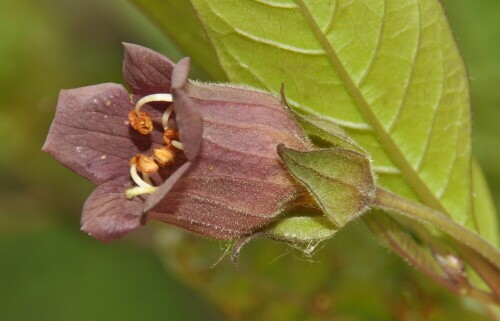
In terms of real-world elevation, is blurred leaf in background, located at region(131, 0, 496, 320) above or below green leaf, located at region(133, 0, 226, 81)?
below

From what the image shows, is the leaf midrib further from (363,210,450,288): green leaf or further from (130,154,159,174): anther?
(130,154,159,174): anther

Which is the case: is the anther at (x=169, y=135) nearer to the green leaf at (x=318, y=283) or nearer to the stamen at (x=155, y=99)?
the stamen at (x=155, y=99)

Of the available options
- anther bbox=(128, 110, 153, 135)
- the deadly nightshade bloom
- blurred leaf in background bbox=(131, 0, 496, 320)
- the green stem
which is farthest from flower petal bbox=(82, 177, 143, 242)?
blurred leaf in background bbox=(131, 0, 496, 320)

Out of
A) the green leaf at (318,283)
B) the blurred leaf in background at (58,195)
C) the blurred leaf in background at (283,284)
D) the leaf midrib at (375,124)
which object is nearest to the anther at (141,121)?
the leaf midrib at (375,124)

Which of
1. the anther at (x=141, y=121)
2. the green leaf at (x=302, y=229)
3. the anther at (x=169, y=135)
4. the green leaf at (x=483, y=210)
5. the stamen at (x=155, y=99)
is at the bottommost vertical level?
the green leaf at (x=483, y=210)

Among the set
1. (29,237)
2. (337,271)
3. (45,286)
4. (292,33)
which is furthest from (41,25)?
(292,33)
